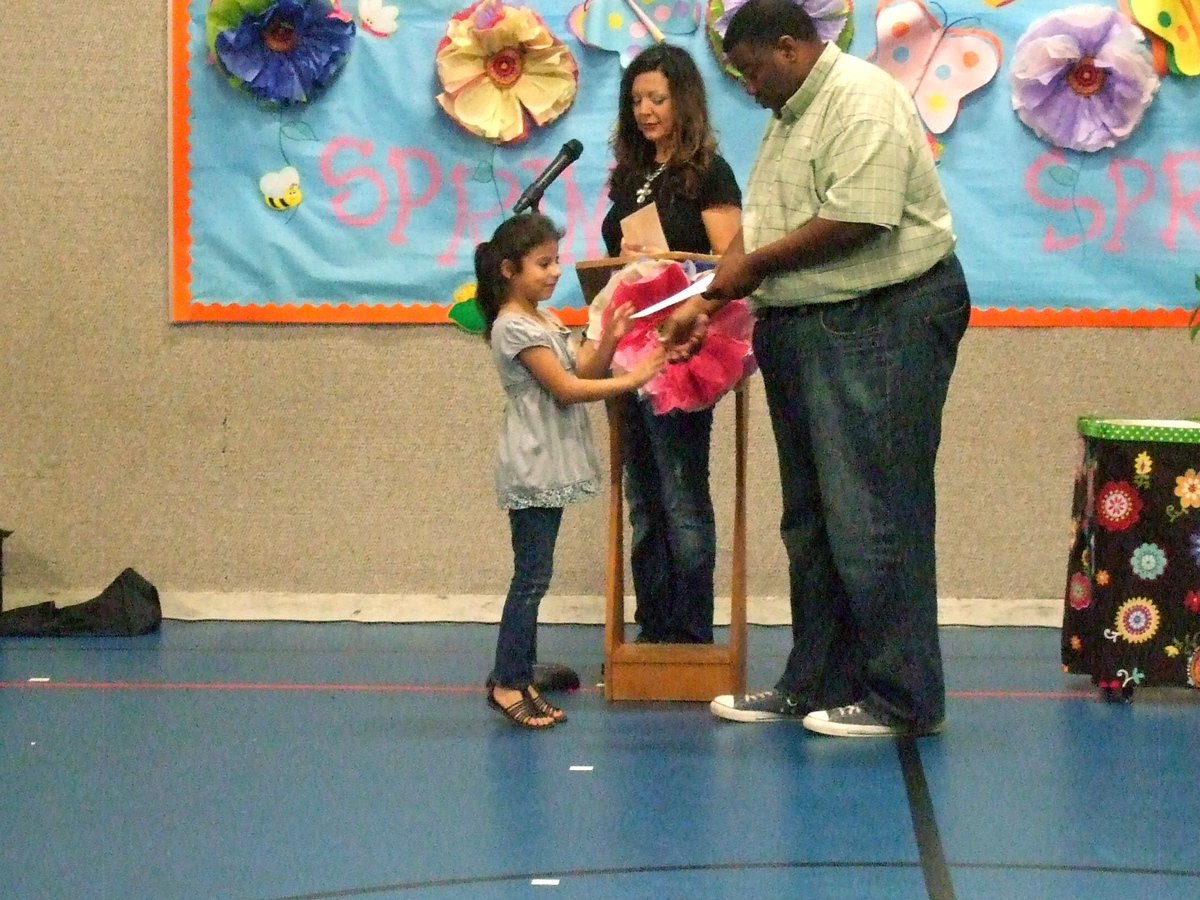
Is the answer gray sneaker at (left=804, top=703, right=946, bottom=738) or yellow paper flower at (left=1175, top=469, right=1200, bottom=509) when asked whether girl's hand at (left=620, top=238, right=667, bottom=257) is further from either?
yellow paper flower at (left=1175, top=469, right=1200, bottom=509)

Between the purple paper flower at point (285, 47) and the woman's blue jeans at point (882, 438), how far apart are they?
1722mm

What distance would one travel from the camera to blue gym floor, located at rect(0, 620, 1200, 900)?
2.26 meters

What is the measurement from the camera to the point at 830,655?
318 centimetres

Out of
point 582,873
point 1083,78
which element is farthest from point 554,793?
point 1083,78

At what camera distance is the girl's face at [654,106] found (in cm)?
326

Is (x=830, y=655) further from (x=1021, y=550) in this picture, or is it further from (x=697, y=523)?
(x=1021, y=550)

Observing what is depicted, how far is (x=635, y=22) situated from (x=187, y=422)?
1.67 meters

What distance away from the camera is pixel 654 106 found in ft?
10.7

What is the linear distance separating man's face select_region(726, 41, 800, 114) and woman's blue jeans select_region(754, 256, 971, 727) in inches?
15.9

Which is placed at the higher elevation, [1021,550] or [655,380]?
[655,380]

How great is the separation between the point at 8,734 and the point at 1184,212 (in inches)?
124

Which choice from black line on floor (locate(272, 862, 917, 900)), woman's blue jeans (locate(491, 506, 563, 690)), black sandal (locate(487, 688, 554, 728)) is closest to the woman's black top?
woman's blue jeans (locate(491, 506, 563, 690))

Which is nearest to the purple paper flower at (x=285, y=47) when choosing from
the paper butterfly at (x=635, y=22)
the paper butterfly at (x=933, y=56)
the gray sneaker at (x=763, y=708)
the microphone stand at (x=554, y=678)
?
the paper butterfly at (x=635, y=22)

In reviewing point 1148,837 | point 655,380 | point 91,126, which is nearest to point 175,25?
point 91,126
